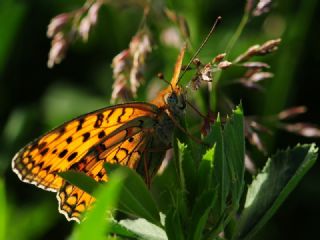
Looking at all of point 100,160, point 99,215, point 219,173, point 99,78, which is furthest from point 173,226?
point 99,78

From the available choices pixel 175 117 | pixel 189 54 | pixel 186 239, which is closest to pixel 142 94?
pixel 189 54

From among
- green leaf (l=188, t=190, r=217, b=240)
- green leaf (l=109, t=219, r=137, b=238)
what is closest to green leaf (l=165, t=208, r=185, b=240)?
green leaf (l=188, t=190, r=217, b=240)

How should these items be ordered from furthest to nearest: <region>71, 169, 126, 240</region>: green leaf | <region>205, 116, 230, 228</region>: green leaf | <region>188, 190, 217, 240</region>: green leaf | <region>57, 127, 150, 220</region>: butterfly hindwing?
1. <region>57, 127, 150, 220</region>: butterfly hindwing
2. <region>205, 116, 230, 228</region>: green leaf
3. <region>188, 190, 217, 240</region>: green leaf
4. <region>71, 169, 126, 240</region>: green leaf

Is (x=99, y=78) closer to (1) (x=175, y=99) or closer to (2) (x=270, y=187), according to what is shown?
(1) (x=175, y=99)

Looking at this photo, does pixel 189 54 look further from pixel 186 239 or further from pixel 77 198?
pixel 186 239

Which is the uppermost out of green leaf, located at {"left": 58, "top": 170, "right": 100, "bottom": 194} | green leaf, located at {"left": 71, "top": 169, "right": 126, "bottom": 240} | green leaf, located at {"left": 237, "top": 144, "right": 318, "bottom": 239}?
green leaf, located at {"left": 71, "top": 169, "right": 126, "bottom": 240}

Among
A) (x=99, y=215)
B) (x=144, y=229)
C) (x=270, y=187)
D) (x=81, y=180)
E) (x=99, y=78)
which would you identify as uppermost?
(x=99, y=215)

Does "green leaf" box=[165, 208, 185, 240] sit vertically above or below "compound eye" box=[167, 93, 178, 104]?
above

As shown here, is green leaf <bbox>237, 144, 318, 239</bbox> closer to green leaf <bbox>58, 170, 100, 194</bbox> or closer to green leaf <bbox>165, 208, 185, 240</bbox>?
green leaf <bbox>165, 208, 185, 240</bbox>
